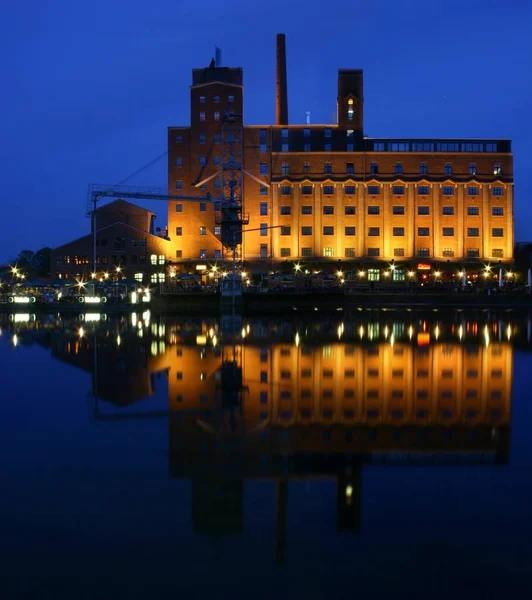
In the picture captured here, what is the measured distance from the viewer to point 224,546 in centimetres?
470

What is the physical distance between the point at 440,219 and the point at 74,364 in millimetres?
57277

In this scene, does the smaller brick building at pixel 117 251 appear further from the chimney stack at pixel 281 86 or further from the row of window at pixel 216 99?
the chimney stack at pixel 281 86

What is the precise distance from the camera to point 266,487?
19.2 feet

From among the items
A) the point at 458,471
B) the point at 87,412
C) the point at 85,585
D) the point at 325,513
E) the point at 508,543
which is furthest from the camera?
the point at 87,412

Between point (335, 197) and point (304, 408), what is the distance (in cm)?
5877

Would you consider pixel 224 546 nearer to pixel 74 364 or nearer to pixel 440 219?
pixel 74 364

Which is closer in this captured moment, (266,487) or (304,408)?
(266,487)

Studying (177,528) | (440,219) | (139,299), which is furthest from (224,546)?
(440,219)

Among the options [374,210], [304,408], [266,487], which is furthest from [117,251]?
[266,487]

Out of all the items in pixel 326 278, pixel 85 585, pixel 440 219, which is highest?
pixel 440 219

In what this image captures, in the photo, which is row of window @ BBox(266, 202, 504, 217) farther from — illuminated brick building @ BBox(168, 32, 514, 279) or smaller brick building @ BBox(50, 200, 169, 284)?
smaller brick building @ BBox(50, 200, 169, 284)

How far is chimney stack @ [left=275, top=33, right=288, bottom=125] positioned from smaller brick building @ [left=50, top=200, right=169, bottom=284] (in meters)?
18.5

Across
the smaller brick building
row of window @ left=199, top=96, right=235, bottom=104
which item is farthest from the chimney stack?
the smaller brick building

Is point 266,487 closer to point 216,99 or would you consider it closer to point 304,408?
point 304,408
